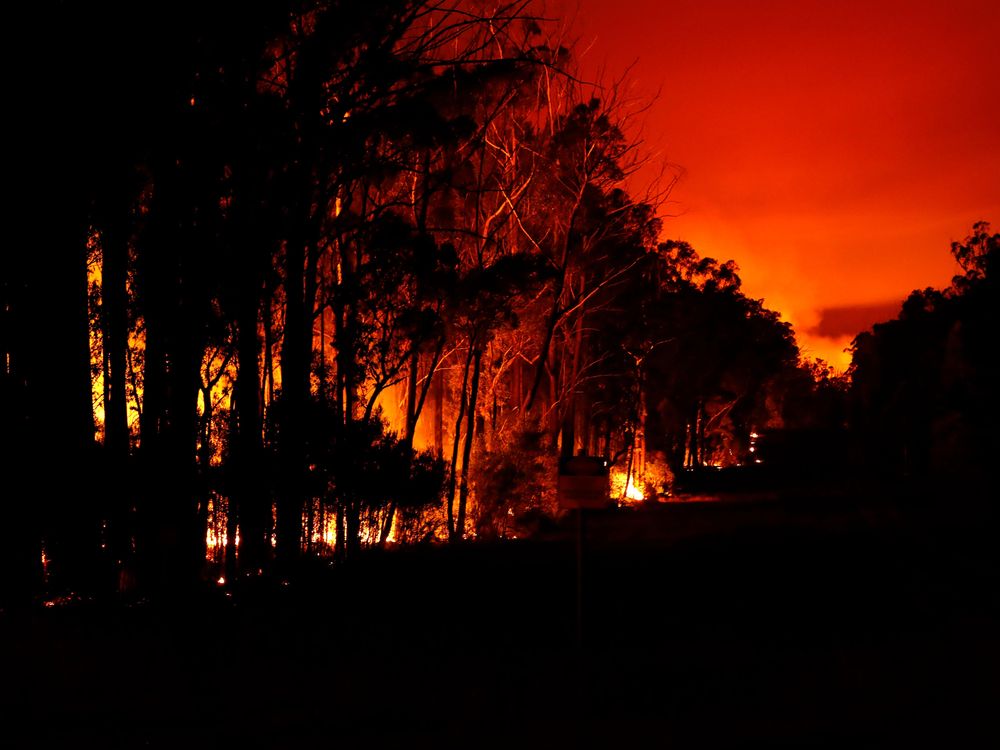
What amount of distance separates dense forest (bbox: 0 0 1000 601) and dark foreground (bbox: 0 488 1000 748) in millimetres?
1789

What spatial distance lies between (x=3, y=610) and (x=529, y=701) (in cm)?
609

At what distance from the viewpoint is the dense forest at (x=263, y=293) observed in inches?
481

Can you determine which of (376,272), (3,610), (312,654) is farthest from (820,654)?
(376,272)

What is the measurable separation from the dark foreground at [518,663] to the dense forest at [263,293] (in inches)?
70.4

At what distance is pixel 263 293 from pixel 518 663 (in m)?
9.47

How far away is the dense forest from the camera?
12211 millimetres

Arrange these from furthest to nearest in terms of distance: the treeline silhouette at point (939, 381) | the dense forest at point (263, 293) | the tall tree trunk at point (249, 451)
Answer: the treeline silhouette at point (939, 381)
the tall tree trunk at point (249, 451)
the dense forest at point (263, 293)

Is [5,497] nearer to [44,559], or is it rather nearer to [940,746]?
[44,559]

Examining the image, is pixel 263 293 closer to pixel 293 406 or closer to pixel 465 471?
pixel 293 406

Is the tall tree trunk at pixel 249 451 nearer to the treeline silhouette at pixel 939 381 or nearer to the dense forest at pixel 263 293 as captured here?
the dense forest at pixel 263 293

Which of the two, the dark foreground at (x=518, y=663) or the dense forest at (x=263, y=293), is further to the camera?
the dense forest at (x=263, y=293)

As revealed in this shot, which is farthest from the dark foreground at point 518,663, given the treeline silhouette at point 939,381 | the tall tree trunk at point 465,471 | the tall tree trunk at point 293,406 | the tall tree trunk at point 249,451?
the treeline silhouette at point 939,381

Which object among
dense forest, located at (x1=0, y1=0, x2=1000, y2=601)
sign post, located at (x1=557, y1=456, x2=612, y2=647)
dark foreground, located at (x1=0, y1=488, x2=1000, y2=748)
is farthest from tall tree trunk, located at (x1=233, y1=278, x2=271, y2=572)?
sign post, located at (x1=557, y1=456, x2=612, y2=647)

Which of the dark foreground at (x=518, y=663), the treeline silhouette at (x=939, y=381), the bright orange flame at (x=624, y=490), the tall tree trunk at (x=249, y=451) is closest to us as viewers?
the dark foreground at (x=518, y=663)
